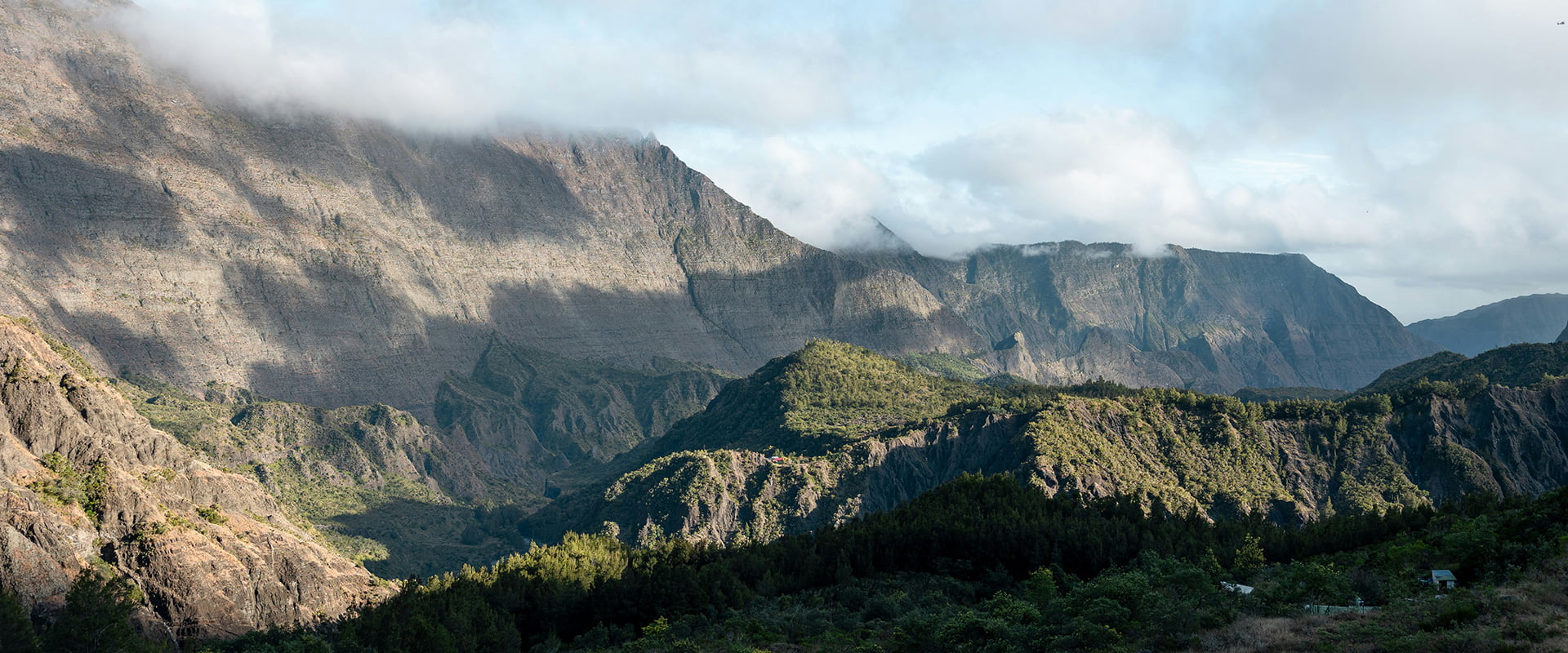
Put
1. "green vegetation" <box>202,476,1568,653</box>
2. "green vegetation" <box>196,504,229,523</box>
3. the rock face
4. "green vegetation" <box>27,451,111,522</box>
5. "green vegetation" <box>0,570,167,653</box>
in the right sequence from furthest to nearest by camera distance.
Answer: "green vegetation" <box>196,504,229,523</box> → "green vegetation" <box>27,451,111,522</box> → the rock face → "green vegetation" <box>0,570,167,653</box> → "green vegetation" <box>202,476,1568,653</box>

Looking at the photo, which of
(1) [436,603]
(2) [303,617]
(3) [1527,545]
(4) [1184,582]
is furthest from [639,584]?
(3) [1527,545]

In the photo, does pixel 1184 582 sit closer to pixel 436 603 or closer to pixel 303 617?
pixel 436 603

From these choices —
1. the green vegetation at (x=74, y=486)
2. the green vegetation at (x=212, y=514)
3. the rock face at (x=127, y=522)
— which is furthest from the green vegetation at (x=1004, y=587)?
the green vegetation at (x=74, y=486)

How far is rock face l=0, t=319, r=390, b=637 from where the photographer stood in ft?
358

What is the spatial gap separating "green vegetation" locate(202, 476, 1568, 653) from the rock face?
9.11 metres

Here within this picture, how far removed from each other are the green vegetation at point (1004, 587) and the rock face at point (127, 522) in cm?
911

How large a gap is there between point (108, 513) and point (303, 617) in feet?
77.9

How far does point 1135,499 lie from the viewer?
154875mm

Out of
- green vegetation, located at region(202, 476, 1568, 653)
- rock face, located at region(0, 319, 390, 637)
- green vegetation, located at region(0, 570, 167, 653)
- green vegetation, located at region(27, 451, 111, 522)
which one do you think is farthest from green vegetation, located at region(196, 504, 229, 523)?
green vegetation, located at region(0, 570, 167, 653)

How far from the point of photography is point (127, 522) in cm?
12056

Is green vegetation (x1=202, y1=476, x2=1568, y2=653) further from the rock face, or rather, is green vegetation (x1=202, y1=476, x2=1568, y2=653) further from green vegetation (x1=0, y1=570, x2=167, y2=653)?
green vegetation (x1=0, y1=570, x2=167, y2=653)

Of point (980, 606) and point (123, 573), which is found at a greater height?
point (123, 573)

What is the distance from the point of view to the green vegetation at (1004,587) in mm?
70000

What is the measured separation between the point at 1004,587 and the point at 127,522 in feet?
301
